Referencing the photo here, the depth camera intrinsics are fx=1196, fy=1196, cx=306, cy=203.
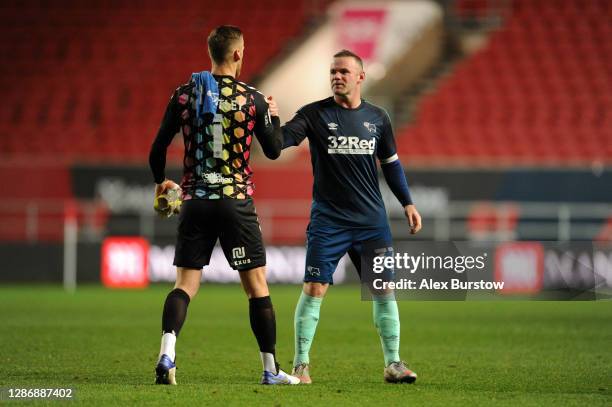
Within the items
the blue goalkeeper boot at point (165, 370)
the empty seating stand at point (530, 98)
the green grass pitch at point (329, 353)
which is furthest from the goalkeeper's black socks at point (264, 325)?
the empty seating stand at point (530, 98)

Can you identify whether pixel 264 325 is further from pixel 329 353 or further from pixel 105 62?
pixel 105 62

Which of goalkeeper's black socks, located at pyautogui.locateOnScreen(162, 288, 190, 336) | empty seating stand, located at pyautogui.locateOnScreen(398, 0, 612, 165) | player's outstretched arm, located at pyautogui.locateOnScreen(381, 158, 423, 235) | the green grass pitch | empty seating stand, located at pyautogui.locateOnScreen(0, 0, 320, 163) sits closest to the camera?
the green grass pitch

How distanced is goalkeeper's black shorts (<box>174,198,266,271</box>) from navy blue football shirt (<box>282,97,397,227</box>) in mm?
695

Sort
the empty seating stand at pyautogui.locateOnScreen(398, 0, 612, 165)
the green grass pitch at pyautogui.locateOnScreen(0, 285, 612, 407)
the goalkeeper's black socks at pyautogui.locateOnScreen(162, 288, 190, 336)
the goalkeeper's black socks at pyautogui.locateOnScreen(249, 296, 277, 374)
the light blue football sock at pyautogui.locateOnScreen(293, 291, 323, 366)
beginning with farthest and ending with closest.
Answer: the empty seating stand at pyautogui.locateOnScreen(398, 0, 612, 165), the light blue football sock at pyautogui.locateOnScreen(293, 291, 323, 366), the goalkeeper's black socks at pyautogui.locateOnScreen(249, 296, 277, 374), the goalkeeper's black socks at pyautogui.locateOnScreen(162, 288, 190, 336), the green grass pitch at pyautogui.locateOnScreen(0, 285, 612, 407)

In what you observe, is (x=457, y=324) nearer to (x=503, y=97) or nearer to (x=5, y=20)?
(x=503, y=97)

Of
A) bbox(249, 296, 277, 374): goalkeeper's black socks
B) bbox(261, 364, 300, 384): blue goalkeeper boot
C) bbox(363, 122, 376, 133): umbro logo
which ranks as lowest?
bbox(261, 364, 300, 384): blue goalkeeper boot

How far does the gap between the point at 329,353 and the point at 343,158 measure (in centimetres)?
255

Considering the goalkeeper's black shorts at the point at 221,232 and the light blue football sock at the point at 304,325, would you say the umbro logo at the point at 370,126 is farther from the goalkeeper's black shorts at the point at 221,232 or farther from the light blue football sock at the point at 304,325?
the light blue football sock at the point at 304,325

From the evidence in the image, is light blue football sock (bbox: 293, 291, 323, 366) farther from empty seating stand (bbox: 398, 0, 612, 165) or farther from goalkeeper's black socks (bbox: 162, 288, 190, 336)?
empty seating stand (bbox: 398, 0, 612, 165)

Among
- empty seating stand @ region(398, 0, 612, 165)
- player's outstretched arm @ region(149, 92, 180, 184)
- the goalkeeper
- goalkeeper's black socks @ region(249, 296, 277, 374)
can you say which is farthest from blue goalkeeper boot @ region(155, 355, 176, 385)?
empty seating stand @ region(398, 0, 612, 165)

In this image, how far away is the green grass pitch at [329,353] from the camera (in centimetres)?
681

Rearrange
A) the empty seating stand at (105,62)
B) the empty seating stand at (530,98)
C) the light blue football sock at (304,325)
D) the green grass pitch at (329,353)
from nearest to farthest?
the green grass pitch at (329,353), the light blue football sock at (304,325), the empty seating stand at (530,98), the empty seating stand at (105,62)

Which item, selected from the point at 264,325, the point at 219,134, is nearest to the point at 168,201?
the point at 219,134

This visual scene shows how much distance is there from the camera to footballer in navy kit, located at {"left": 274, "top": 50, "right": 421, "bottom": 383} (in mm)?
7445
